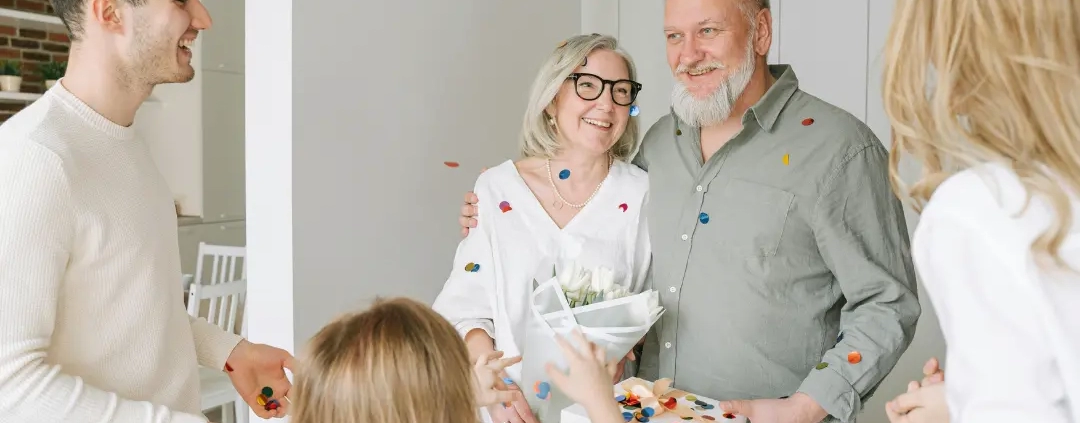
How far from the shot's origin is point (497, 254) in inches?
83.5

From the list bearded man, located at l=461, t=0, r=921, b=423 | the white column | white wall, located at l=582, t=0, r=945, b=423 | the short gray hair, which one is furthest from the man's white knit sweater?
white wall, located at l=582, t=0, r=945, b=423

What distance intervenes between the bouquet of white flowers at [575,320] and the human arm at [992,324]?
0.79 meters

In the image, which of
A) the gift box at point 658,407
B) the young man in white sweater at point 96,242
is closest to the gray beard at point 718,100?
the gift box at point 658,407

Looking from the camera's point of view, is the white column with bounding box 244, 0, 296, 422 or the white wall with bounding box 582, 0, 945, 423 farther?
the white wall with bounding box 582, 0, 945, 423

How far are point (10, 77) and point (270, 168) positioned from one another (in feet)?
11.1

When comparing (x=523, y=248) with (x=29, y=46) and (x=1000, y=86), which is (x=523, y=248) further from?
(x=29, y=46)

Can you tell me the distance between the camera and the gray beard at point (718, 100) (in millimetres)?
2041

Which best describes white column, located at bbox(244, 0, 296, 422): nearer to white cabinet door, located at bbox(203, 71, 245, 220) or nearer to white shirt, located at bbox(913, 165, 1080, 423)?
white shirt, located at bbox(913, 165, 1080, 423)

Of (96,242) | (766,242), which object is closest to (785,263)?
(766,242)

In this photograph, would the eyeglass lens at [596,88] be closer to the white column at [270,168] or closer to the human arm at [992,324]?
the white column at [270,168]

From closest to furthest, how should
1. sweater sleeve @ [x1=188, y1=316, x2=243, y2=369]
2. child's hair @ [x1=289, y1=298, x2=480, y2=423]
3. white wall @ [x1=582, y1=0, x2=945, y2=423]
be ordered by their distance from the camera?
child's hair @ [x1=289, y1=298, x2=480, y2=423] → sweater sleeve @ [x1=188, y1=316, x2=243, y2=369] → white wall @ [x1=582, y1=0, x2=945, y2=423]

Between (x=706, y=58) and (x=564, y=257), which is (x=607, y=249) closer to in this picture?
(x=564, y=257)

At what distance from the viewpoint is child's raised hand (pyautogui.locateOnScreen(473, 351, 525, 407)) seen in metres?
1.57

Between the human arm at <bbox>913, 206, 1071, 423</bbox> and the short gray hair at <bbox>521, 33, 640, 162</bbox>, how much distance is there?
4.08 feet
